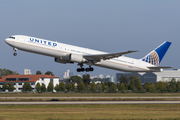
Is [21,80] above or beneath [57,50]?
beneath

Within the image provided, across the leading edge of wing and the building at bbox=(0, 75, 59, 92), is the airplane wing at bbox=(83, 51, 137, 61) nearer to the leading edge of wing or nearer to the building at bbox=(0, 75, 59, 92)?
the leading edge of wing

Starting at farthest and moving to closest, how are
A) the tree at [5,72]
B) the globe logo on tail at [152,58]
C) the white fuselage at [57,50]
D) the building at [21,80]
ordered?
the tree at [5,72] → the building at [21,80] → the globe logo on tail at [152,58] → the white fuselage at [57,50]

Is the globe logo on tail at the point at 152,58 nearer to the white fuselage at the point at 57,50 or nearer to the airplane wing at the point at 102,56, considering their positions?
the white fuselage at the point at 57,50

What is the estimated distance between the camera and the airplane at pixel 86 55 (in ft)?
152

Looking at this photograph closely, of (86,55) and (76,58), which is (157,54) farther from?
(76,58)

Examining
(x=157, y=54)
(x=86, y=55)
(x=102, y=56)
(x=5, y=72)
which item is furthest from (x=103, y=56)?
(x=5, y=72)

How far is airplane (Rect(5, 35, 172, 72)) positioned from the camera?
A: 46.4 m

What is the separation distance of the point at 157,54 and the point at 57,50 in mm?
25617

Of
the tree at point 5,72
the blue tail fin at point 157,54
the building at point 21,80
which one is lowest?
the building at point 21,80

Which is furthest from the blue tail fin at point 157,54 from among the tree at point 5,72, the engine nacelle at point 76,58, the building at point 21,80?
the tree at point 5,72

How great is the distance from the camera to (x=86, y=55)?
169ft

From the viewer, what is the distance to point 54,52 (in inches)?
1898

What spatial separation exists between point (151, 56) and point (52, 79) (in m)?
77.8

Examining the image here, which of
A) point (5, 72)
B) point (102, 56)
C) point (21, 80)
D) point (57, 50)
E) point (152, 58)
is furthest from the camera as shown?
point (5, 72)
